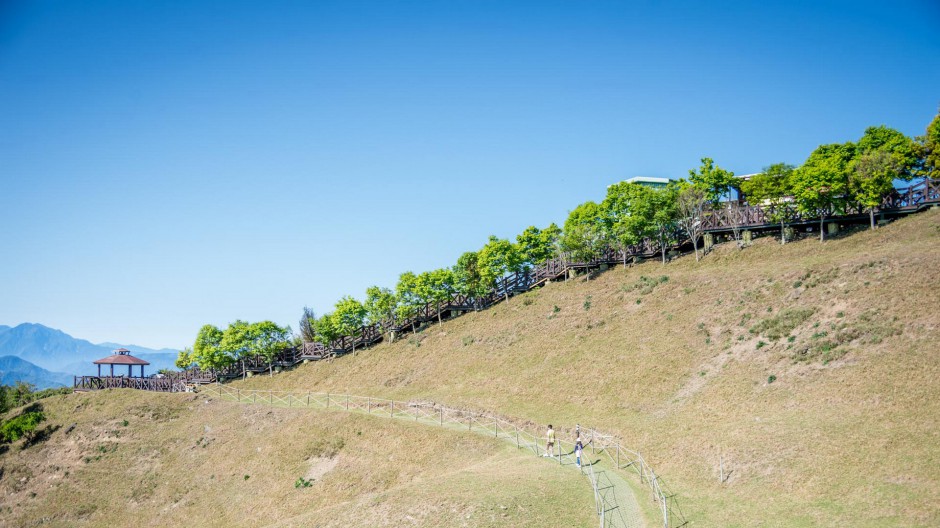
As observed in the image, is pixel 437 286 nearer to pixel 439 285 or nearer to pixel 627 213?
pixel 439 285

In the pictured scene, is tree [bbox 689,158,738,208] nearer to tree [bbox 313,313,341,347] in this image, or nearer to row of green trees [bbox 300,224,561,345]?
row of green trees [bbox 300,224,561,345]

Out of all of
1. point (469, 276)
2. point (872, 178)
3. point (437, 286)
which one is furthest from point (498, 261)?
point (872, 178)

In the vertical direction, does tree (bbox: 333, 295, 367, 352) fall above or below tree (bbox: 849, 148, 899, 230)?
below

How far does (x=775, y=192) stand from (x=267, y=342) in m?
60.6

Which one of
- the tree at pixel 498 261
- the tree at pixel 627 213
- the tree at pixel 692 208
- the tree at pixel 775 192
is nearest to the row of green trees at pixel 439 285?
the tree at pixel 498 261

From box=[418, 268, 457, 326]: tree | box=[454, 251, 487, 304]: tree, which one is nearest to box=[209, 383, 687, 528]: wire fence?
box=[418, 268, 457, 326]: tree

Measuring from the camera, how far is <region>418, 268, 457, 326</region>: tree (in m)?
73.9

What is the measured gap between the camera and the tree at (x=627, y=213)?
6819 cm

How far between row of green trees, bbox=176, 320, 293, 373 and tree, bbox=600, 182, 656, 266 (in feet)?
140

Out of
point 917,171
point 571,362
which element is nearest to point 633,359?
point 571,362

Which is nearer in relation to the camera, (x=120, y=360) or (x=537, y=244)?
(x=537, y=244)

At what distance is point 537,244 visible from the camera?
77.1 metres

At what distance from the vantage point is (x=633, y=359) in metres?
47.9

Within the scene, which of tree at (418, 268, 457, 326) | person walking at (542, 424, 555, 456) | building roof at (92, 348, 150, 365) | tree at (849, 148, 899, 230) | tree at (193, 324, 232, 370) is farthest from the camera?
building roof at (92, 348, 150, 365)
